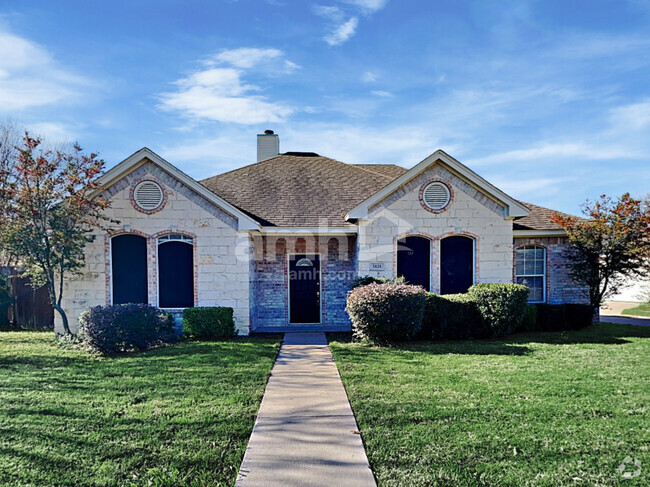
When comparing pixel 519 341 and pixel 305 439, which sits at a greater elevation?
pixel 305 439

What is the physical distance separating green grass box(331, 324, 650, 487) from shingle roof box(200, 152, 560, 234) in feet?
18.1

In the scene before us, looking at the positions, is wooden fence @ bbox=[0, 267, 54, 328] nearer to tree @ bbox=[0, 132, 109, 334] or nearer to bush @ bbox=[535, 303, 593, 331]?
tree @ bbox=[0, 132, 109, 334]

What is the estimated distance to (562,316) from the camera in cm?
1330

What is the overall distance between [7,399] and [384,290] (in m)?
7.44

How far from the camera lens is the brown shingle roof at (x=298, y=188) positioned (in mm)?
13930

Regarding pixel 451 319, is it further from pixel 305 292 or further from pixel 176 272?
pixel 176 272

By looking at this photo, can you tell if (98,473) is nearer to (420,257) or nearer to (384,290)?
(384,290)

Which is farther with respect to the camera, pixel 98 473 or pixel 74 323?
pixel 74 323

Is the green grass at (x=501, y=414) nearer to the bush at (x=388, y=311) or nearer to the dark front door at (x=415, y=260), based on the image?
the bush at (x=388, y=311)

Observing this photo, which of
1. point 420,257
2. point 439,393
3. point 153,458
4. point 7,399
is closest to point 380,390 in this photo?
point 439,393

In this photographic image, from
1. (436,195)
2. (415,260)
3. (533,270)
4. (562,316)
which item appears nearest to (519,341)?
(562,316)

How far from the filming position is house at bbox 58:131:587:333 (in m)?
12.2

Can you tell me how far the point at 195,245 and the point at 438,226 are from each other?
7.31m

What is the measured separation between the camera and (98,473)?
3.96 metres
